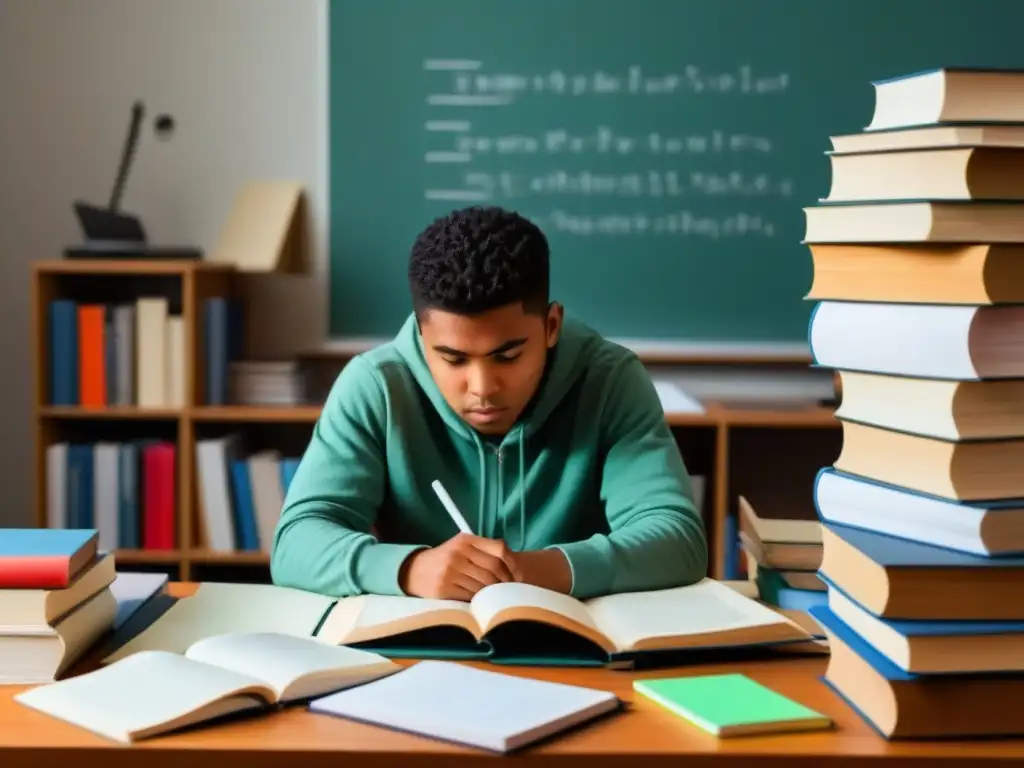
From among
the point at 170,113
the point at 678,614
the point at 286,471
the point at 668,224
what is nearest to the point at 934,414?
the point at 678,614

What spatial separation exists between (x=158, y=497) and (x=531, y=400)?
155 centimetres

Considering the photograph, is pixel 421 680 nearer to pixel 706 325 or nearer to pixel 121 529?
pixel 121 529

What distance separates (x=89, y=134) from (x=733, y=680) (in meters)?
2.68

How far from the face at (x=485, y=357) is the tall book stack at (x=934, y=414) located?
455 millimetres

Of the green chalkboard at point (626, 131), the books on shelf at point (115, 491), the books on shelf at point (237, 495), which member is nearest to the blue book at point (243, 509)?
the books on shelf at point (237, 495)

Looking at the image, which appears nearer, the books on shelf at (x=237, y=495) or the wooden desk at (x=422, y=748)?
the wooden desk at (x=422, y=748)

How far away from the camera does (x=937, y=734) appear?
A: 91 centimetres

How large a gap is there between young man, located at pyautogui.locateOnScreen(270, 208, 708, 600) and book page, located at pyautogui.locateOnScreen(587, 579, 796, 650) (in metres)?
0.06

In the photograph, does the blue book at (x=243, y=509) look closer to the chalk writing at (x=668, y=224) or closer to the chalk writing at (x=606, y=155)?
the chalk writing at (x=606, y=155)

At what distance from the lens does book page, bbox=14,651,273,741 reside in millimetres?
905

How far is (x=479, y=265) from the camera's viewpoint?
1.42m

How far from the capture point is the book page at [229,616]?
1141 millimetres

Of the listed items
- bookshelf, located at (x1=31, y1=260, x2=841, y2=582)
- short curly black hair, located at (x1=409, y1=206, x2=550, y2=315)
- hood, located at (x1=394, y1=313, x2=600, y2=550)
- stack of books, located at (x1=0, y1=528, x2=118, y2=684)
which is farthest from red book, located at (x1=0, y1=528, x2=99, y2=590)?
bookshelf, located at (x1=31, y1=260, x2=841, y2=582)

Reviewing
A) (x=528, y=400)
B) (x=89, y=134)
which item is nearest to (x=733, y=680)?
(x=528, y=400)
